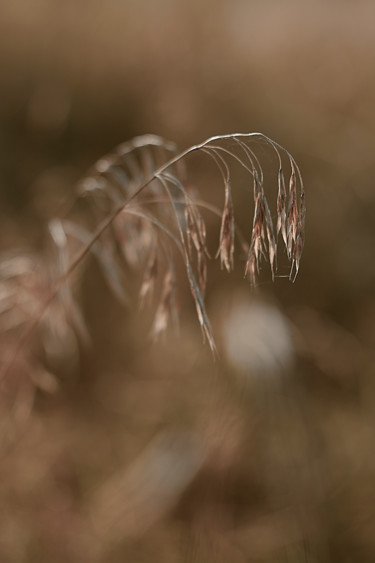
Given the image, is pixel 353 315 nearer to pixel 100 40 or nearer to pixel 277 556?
pixel 277 556

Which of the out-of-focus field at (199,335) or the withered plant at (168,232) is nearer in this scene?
the withered plant at (168,232)

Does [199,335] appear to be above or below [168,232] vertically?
below

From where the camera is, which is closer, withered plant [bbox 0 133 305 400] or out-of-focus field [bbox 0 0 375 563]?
withered plant [bbox 0 133 305 400]

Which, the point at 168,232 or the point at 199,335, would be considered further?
the point at 199,335

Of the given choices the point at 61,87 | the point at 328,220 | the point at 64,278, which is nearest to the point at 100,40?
the point at 61,87
